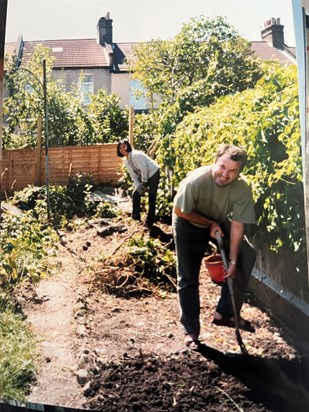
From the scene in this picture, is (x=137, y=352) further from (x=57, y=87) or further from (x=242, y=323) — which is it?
(x=57, y=87)

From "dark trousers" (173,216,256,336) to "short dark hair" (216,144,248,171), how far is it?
225mm

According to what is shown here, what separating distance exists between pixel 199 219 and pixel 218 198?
10 cm

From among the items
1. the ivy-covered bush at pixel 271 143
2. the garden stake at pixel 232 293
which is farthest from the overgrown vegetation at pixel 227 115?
the garden stake at pixel 232 293

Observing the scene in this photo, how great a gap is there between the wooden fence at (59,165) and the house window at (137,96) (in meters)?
0.16

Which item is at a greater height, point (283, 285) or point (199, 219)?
point (199, 219)

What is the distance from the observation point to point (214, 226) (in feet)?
7.74

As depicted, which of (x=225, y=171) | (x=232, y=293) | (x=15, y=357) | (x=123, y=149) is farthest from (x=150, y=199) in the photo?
(x=15, y=357)

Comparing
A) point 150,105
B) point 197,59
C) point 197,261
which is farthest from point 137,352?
point 197,59

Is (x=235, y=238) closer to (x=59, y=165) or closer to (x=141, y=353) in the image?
(x=141, y=353)

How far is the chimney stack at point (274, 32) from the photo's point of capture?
2371 millimetres

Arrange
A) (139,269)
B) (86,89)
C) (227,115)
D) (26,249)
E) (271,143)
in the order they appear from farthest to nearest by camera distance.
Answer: (26,249) → (86,89) → (139,269) → (227,115) → (271,143)

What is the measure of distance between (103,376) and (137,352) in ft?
0.46

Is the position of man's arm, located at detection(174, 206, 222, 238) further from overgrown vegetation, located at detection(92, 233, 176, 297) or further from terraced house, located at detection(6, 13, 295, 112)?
terraced house, located at detection(6, 13, 295, 112)

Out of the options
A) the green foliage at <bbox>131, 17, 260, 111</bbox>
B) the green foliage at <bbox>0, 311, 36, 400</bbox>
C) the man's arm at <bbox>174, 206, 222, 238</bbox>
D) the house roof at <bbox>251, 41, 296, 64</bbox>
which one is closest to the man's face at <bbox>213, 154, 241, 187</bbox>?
the man's arm at <bbox>174, 206, 222, 238</bbox>
